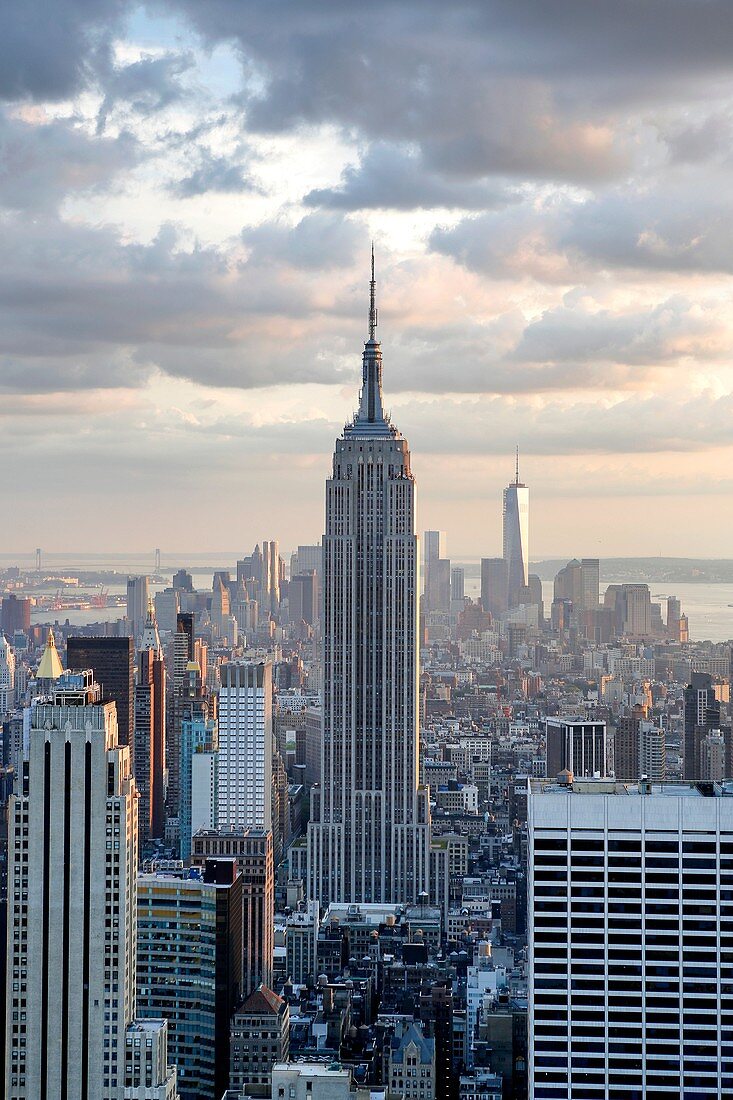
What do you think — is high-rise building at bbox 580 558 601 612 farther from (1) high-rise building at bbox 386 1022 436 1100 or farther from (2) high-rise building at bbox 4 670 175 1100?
(2) high-rise building at bbox 4 670 175 1100

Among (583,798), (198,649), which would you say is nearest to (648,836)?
(583,798)

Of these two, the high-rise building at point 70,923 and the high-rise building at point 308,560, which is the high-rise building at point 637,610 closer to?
the high-rise building at point 308,560

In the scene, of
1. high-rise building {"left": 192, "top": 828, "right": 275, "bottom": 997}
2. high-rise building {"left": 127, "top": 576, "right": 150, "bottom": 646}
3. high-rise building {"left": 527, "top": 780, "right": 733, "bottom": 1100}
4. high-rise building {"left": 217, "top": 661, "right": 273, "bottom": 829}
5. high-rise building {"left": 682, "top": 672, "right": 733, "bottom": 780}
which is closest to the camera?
high-rise building {"left": 527, "top": 780, "right": 733, "bottom": 1100}

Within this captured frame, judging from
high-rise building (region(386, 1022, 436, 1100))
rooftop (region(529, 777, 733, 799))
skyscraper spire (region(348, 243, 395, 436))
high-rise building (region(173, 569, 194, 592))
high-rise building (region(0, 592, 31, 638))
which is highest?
skyscraper spire (region(348, 243, 395, 436))

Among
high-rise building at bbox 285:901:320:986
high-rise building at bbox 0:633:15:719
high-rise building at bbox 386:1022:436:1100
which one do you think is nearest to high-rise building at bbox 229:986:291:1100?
high-rise building at bbox 386:1022:436:1100

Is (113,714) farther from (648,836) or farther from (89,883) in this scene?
(648,836)
